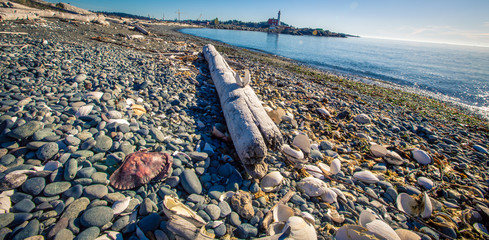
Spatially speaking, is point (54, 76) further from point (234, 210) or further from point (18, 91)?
point (234, 210)

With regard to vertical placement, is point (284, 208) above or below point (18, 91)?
below

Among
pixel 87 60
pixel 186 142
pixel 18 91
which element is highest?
pixel 87 60

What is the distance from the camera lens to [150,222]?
5.00 feet

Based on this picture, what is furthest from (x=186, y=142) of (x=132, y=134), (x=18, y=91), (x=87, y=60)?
(x=87, y=60)

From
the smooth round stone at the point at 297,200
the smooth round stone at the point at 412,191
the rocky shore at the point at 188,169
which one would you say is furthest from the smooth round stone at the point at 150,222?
the smooth round stone at the point at 412,191

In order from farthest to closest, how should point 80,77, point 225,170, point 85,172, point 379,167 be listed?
point 80,77 → point 379,167 → point 225,170 → point 85,172

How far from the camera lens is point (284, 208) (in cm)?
187

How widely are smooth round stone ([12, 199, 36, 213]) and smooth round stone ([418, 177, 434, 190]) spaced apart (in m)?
4.47

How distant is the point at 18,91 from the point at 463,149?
8.54 m

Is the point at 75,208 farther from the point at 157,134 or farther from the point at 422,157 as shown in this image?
the point at 422,157

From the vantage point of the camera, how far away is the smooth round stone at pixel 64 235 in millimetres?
1272

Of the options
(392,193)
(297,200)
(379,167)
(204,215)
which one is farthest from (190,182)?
(379,167)

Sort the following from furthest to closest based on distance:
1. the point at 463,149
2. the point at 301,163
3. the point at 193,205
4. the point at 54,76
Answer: the point at 463,149 < the point at 54,76 < the point at 301,163 < the point at 193,205

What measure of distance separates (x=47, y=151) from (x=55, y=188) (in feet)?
1.66
